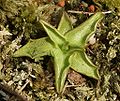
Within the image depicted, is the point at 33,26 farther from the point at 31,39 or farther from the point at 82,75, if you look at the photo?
the point at 82,75

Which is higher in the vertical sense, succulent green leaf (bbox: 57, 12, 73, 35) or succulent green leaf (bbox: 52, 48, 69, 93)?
succulent green leaf (bbox: 57, 12, 73, 35)

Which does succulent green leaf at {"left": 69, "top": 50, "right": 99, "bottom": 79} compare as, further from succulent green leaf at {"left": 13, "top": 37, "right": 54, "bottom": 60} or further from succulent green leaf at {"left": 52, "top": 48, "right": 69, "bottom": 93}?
succulent green leaf at {"left": 13, "top": 37, "right": 54, "bottom": 60}

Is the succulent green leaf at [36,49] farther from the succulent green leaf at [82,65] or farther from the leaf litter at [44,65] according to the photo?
the succulent green leaf at [82,65]

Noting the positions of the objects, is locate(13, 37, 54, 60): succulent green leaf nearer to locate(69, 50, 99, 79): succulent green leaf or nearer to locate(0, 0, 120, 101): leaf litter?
locate(0, 0, 120, 101): leaf litter

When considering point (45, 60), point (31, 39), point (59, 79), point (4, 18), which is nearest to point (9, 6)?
point (4, 18)

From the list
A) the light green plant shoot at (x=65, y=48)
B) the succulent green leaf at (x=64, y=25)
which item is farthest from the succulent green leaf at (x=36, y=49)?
the succulent green leaf at (x=64, y=25)

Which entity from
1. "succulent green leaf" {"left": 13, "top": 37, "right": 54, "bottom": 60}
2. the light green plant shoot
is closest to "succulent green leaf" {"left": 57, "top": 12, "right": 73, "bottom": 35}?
the light green plant shoot

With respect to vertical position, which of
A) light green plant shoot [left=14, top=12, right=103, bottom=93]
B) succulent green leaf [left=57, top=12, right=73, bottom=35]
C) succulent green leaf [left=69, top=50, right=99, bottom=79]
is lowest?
succulent green leaf [left=69, top=50, right=99, bottom=79]

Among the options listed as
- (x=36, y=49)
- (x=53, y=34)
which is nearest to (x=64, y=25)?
(x=53, y=34)
